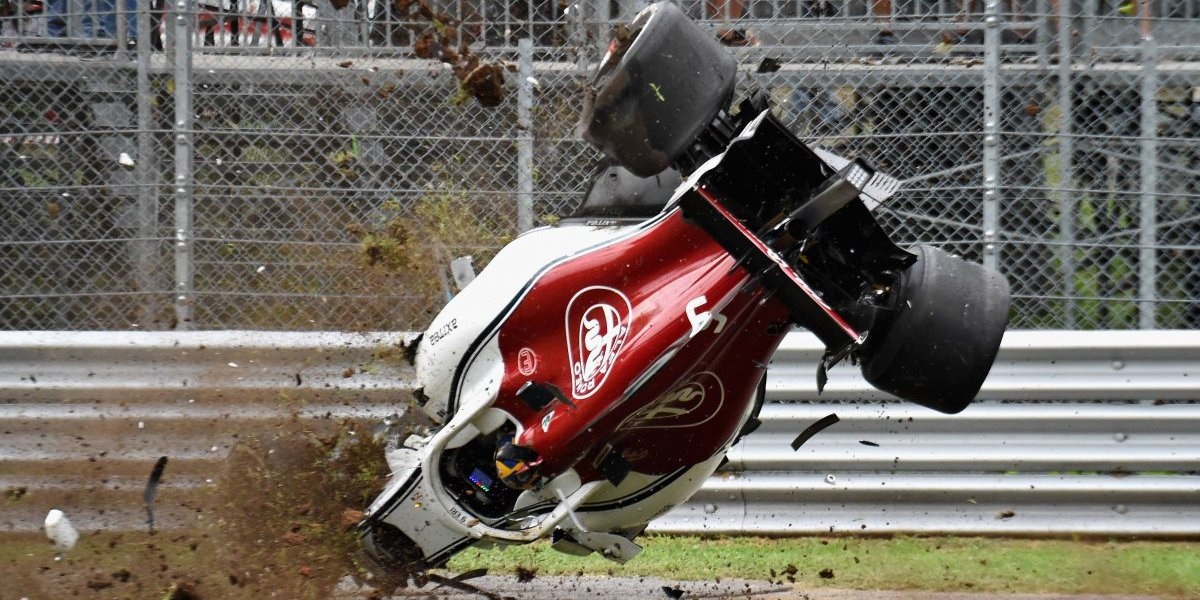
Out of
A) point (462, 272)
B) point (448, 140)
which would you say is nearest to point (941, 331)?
point (462, 272)

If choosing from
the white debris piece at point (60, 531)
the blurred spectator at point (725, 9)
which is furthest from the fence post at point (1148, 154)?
the white debris piece at point (60, 531)

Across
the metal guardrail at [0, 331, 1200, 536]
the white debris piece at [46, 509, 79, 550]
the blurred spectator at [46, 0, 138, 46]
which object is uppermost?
the blurred spectator at [46, 0, 138, 46]

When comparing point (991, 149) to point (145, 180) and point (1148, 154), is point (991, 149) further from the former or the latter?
point (145, 180)

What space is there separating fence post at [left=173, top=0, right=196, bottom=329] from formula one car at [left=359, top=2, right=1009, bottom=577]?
2.31 metres

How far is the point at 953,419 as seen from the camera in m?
5.77

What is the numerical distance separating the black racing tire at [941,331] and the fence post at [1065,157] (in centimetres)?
214

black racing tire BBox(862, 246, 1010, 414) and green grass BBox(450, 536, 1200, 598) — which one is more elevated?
black racing tire BBox(862, 246, 1010, 414)

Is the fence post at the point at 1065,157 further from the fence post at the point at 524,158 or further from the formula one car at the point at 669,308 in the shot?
the fence post at the point at 524,158

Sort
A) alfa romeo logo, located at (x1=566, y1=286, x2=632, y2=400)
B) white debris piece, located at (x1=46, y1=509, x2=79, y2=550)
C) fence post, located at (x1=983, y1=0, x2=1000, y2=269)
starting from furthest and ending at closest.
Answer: fence post, located at (x1=983, y1=0, x2=1000, y2=269) → white debris piece, located at (x1=46, y1=509, x2=79, y2=550) → alfa romeo logo, located at (x1=566, y1=286, x2=632, y2=400)

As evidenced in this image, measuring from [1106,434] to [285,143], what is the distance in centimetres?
375

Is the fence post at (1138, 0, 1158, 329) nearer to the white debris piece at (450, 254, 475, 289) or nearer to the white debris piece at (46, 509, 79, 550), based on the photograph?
the white debris piece at (450, 254, 475, 289)

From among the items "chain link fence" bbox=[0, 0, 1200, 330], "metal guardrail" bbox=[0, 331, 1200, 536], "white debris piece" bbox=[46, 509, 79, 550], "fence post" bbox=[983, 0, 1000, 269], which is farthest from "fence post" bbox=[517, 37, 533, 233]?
"white debris piece" bbox=[46, 509, 79, 550]

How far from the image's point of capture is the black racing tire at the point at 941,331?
3.52 meters

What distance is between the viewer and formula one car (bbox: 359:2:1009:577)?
3465 mm
